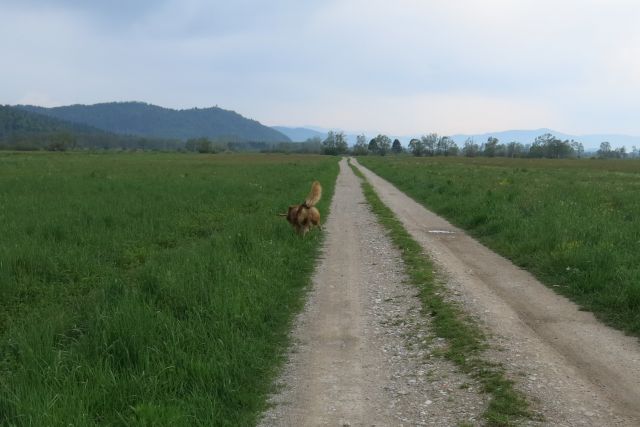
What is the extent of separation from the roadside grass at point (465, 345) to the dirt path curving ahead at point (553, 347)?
17cm

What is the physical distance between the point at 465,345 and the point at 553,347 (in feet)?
3.12

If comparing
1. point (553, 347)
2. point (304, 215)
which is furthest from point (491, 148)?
point (553, 347)

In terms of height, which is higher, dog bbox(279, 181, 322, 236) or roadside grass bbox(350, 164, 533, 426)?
dog bbox(279, 181, 322, 236)

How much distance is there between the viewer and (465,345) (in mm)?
5184

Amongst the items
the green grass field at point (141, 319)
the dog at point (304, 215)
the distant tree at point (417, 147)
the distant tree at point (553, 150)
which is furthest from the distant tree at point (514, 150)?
the green grass field at point (141, 319)

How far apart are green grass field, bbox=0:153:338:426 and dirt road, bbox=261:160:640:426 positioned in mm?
467

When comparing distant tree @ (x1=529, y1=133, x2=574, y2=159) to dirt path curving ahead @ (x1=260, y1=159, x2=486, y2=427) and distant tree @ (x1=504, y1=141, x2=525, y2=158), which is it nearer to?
distant tree @ (x1=504, y1=141, x2=525, y2=158)

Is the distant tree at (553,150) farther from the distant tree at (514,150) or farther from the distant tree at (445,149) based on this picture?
the distant tree at (445,149)

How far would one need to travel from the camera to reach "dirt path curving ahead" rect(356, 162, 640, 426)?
3907 millimetres

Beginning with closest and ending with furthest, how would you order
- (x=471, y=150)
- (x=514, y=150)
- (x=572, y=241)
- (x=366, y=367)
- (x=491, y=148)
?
(x=366, y=367), (x=572, y=241), (x=514, y=150), (x=491, y=148), (x=471, y=150)

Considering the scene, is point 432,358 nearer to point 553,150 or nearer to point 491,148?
point 553,150

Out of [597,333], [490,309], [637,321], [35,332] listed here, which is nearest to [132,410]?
[35,332]

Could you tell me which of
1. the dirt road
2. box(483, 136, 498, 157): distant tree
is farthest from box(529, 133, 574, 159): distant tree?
the dirt road

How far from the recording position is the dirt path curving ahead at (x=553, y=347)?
154 inches
